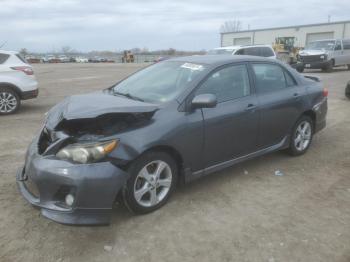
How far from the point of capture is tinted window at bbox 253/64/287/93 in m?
4.68

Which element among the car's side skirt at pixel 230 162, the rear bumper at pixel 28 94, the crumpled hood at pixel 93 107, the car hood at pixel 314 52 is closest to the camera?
the crumpled hood at pixel 93 107

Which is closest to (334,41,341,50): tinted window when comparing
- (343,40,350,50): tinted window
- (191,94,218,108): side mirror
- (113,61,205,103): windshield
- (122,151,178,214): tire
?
(343,40,350,50): tinted window

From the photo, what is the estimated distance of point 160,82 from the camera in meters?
4.33

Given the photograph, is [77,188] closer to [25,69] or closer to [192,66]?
[192,66]

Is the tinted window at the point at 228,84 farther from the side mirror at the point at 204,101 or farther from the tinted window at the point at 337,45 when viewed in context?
the tinted window at the point at 337,45

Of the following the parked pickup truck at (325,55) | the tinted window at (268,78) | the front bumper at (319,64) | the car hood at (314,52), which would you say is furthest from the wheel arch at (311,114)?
the car hood at (314,52)

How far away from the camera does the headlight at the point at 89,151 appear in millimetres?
3182

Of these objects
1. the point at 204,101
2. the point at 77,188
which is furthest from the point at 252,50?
the point at 77,188

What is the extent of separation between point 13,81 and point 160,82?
5.85 m

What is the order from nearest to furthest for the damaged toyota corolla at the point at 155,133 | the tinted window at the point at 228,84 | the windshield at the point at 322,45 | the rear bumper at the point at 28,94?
the damaged toyota corolla at the point at 155,133, the tinted window at the point at 228,84, the rear bumper at the point at 28,94, the windshield at the point at 322,45

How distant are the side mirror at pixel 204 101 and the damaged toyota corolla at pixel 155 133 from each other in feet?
0.03

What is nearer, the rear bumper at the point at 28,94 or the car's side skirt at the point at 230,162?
the car's side skirt at the point at 230,162

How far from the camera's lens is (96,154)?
3191 mm

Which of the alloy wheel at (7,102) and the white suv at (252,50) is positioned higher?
the white suv at (252,50)
